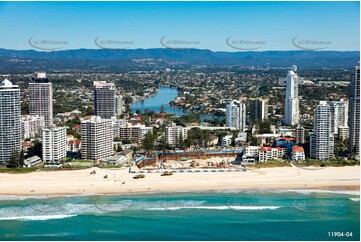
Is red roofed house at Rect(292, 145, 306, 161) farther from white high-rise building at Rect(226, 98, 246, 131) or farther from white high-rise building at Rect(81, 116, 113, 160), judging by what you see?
white high-rise building at Rect(226, 98, 246, 131)

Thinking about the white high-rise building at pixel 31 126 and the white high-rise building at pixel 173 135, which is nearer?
the white high-rise building at pixel 173 135

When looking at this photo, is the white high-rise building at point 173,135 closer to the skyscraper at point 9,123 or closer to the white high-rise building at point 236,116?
the white high-rise building at point 236,116

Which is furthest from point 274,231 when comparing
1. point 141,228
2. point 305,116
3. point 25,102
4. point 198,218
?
point 25,102

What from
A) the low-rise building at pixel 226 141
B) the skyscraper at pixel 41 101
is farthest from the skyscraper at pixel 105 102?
the low-rise building at pixel 226 141

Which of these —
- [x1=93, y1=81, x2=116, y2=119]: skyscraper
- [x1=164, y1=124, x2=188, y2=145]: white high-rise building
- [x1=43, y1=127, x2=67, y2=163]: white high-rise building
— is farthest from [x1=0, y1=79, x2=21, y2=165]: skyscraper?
[x1=93, y1=81, x2=116, y2=119]: skyscraper

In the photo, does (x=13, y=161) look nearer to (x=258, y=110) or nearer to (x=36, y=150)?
(x=36, y=150)

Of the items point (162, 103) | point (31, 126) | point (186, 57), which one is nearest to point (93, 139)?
point (31, 126)

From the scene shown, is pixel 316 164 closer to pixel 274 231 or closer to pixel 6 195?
pixel 274 231
